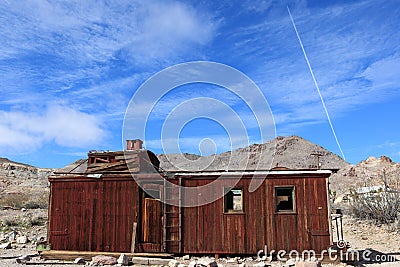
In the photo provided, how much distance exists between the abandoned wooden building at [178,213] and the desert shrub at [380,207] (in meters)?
8.60

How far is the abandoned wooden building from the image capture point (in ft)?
55.4

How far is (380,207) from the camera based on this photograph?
2383 centimetres

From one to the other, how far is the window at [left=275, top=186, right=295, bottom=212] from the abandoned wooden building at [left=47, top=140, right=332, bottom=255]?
68 millimetres

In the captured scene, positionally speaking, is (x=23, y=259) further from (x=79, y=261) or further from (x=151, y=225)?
(x=151, y=225)

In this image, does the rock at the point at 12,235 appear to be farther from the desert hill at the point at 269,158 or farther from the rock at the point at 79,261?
the desert hill at the point at 269,158

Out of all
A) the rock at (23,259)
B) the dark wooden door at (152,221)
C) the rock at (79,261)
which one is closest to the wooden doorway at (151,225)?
the dark wooden door at (152,221)

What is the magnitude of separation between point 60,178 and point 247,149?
62.4 metres

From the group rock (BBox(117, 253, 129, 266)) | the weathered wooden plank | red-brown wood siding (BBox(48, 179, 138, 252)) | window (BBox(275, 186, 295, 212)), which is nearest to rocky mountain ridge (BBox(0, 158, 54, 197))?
red-brown wood siding (BBox(48, 179, 138, 252))

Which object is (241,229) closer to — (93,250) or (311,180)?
(311,180)

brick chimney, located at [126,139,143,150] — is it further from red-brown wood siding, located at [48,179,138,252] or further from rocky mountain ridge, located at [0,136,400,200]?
rocky mountain ridge, located at [0,136,400,200]

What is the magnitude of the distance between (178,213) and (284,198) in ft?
18.8

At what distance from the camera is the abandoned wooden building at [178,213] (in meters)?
16.9

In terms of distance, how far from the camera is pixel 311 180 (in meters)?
17.0

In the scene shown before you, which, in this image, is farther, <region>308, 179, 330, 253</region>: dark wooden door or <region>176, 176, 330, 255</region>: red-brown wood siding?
<region>176, 176, 330, 255</region>: red-brown wood siding
